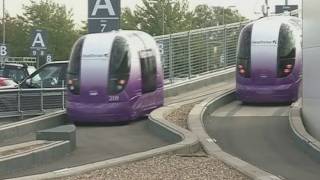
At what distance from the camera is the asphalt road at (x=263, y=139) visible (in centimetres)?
1107

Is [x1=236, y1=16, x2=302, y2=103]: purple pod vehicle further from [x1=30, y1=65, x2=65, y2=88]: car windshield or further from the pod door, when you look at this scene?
[x1=30, y1=65, x2=65, y2=88]: car windshield

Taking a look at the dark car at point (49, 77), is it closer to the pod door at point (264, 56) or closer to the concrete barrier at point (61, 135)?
the pod door at point (264, 56)

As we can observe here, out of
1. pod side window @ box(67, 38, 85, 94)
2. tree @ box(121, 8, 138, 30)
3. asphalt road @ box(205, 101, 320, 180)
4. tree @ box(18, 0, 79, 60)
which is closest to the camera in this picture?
asphalt road @ box(205, 101, 320, 180)

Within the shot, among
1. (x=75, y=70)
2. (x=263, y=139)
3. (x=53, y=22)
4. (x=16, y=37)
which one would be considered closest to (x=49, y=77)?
(x=75, y=70)

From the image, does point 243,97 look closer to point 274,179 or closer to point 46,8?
point 274,179

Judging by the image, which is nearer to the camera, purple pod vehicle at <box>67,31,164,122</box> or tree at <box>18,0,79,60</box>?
purple pod vehicle at <box>67,31,164,122</box>

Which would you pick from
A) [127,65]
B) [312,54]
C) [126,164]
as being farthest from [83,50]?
[126,164]

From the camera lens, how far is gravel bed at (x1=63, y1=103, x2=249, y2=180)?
9.56 m

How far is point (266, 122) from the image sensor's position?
16.6 metres

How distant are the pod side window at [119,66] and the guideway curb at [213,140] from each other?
181cm

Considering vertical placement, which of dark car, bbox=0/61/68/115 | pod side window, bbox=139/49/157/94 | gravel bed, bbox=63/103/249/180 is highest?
pod side window, bbox=139/49/157/94

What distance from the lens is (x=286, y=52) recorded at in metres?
20.5

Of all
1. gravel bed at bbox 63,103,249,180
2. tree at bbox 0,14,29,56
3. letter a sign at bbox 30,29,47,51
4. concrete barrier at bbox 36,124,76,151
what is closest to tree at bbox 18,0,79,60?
tree at bbox 0,14,29,56

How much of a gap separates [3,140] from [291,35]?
9671 mm
